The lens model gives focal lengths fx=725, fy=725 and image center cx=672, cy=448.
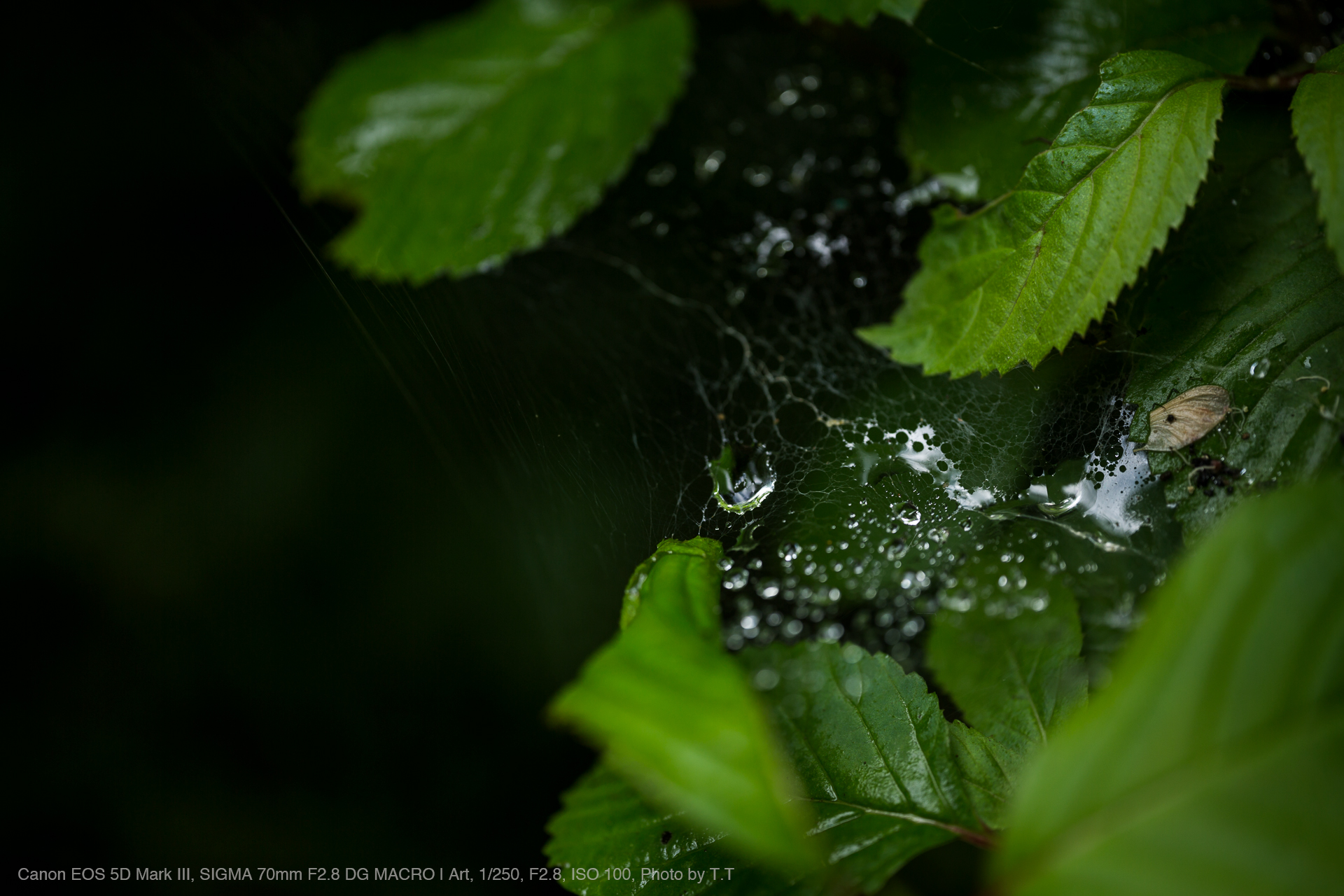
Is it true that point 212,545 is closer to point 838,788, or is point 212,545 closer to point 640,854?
point 640,854

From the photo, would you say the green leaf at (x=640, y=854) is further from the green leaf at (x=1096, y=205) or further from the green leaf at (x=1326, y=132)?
the green leaf at (x=1326, y=132)

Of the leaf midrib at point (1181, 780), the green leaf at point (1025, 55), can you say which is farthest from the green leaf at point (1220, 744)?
the green leaf at point (1025, 55)

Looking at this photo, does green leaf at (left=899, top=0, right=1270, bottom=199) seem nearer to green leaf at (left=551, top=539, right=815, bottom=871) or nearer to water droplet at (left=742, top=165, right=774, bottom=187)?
water droplet at (left=742, top=165, right=774, bottom=187)

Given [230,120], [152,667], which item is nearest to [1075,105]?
[230,120]

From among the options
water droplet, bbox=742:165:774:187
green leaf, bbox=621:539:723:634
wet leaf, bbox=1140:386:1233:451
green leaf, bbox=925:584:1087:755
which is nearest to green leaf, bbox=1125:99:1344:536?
wet leaf, bbox=1140:386:1233:451

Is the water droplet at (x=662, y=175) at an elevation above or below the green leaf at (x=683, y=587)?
above

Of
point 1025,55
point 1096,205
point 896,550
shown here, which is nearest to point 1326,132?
point 1096,205
